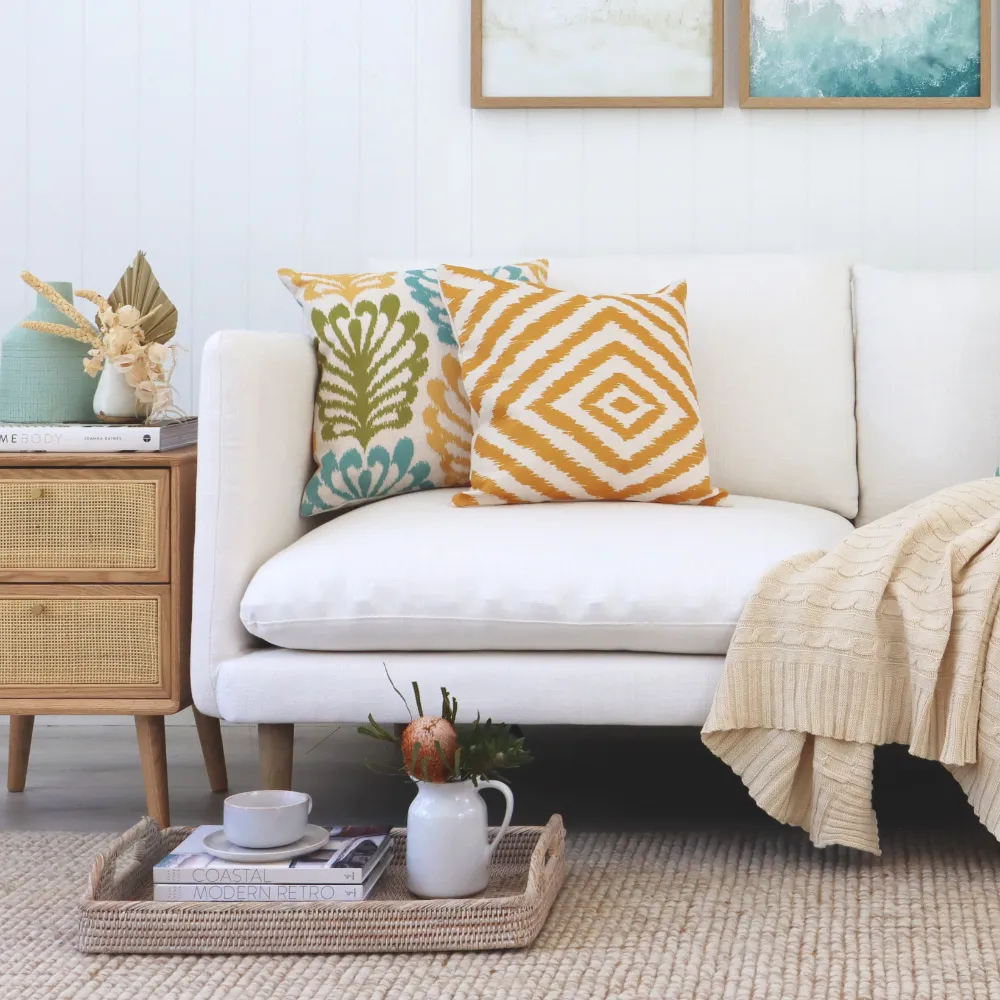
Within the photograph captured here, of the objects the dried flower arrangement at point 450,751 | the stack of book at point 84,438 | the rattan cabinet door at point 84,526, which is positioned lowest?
the dried flower arrangement at point 450,751

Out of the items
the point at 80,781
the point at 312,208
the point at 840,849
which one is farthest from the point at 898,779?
the point at 312,208

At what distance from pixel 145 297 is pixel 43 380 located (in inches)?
8.8

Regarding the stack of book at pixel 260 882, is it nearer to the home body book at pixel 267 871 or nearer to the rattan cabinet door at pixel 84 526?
the home body book at pixel 267 871

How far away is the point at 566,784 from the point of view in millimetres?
2316

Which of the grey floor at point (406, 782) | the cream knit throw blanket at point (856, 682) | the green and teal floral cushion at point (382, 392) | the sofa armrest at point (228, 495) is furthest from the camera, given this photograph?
the green and teal floral cushion at point (382, 392)

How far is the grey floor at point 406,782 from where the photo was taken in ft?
6.89

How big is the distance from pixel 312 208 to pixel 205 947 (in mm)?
1745

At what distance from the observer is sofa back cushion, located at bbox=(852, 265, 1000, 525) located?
92.7 inches

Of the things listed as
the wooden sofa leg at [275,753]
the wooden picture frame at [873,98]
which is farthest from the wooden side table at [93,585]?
the wooden picture frame at [873,98]

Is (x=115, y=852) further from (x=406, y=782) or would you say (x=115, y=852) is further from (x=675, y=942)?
(x=406, y=782)

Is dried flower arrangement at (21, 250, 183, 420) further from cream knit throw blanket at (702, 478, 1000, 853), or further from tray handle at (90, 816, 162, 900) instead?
cream knit throw blanket at (702, 478, 1000, 853)

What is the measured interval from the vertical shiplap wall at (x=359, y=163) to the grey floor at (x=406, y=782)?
2.69ft

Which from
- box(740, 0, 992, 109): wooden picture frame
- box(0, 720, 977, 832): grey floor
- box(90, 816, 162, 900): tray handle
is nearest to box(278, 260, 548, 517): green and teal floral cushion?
box(0, 720, 977, 832): grey floor

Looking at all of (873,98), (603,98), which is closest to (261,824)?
(603,98)
